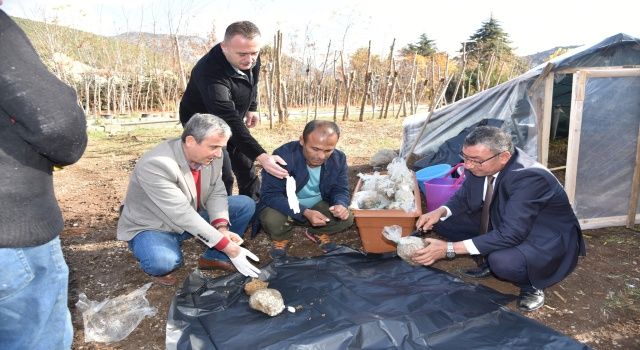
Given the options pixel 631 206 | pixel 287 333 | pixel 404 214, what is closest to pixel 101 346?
pixel 287 333

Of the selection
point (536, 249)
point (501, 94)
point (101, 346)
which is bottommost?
point (101, 346)

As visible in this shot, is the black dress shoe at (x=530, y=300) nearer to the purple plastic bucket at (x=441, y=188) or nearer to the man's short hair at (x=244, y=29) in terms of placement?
the purple plastic bucket at (x=441, y=188)

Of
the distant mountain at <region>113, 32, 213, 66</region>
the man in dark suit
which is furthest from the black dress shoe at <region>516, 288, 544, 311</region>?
the distant mountain at <region>113, 32, 213, 66</region>

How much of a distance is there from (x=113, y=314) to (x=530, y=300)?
2.52 m

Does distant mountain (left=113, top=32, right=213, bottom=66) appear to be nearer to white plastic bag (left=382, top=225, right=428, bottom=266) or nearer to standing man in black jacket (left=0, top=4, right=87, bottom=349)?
white plastic bag (left=382, top=225, right=428, bottom=266)

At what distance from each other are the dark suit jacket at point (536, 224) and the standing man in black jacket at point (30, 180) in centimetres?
220

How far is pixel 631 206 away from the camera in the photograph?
3916 mm

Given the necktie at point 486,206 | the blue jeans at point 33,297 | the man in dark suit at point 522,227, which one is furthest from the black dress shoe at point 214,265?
the necktie at point 486,206

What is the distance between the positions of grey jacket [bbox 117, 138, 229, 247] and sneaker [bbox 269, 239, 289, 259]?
17.9 inches

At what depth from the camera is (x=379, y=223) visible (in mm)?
3131

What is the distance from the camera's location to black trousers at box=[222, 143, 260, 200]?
147 inches

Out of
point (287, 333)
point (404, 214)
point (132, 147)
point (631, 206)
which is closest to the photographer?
point (287, 333)

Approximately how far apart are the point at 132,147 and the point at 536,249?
23.8 ft

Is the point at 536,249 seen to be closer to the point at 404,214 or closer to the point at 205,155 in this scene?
the point at 404,214
